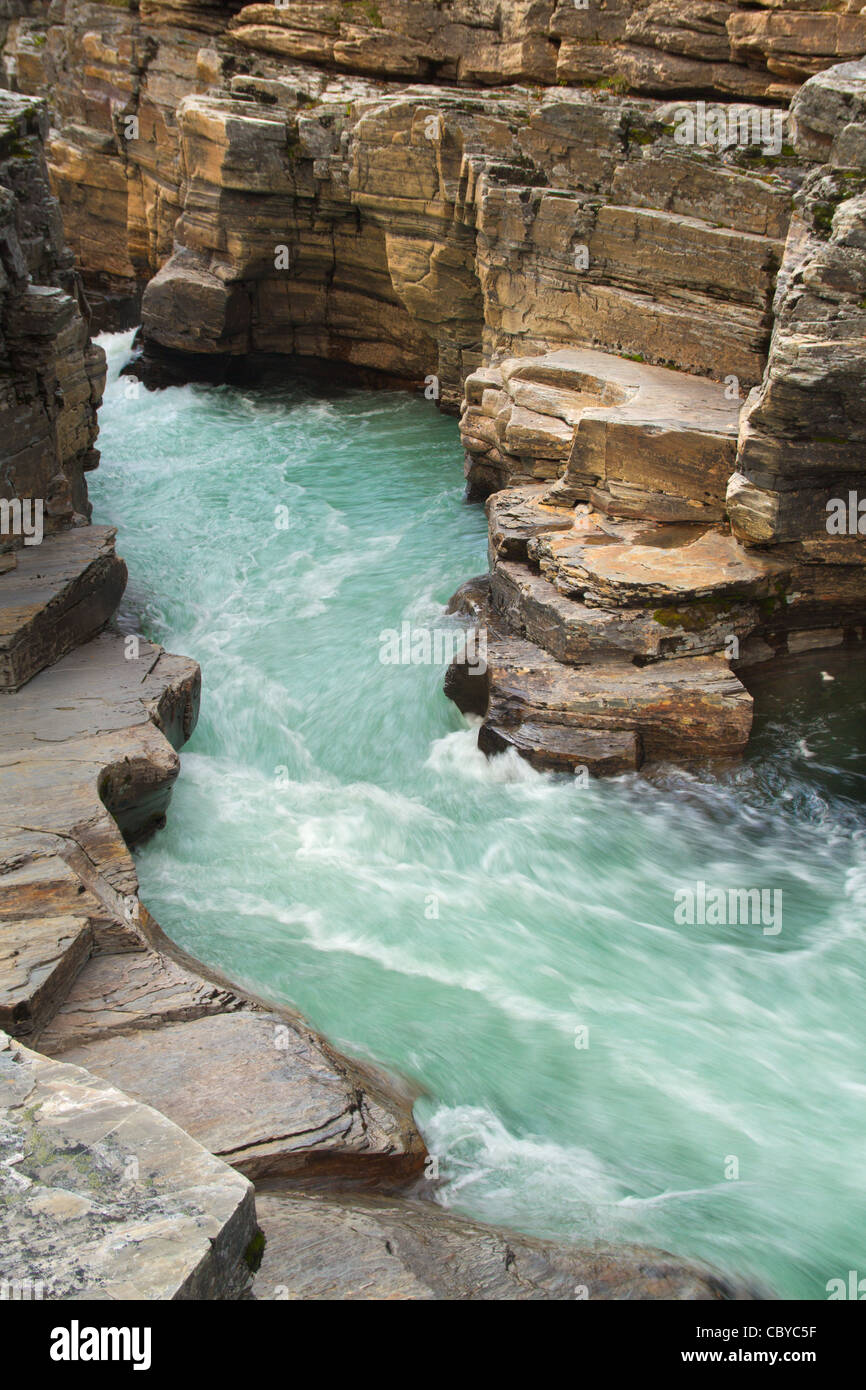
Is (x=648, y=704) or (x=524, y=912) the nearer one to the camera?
(x=524, y=912)

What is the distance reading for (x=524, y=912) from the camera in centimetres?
1012

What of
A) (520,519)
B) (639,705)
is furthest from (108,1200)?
(520,519)

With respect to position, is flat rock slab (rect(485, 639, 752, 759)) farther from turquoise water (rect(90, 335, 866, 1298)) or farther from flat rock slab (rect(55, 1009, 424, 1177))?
flat rock slab (rect(55, 1009, 424, 1177))

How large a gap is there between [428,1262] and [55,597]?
858 centimetres

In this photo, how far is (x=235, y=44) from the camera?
920 inches

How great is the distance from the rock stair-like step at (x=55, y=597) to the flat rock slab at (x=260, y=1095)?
5409 millimetres

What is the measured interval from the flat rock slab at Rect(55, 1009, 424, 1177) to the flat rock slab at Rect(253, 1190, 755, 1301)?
261 mm

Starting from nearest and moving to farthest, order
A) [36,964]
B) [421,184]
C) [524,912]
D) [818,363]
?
[36,964], [524,912], [818,363], [421,184]

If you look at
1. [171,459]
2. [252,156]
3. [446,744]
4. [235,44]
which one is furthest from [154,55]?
[446,744]

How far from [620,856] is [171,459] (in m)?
13.0

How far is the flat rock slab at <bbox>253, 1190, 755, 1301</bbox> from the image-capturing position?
5.50m

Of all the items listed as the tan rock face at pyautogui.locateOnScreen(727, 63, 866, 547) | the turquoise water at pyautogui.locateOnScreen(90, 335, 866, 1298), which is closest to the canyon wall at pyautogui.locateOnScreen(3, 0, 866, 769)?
the tan rock face at pyautogui.locateOnScreen(727, 63, 866, 547)

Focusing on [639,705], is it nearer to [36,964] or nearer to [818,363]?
[818,363]

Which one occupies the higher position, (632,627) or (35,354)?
(35,354)
